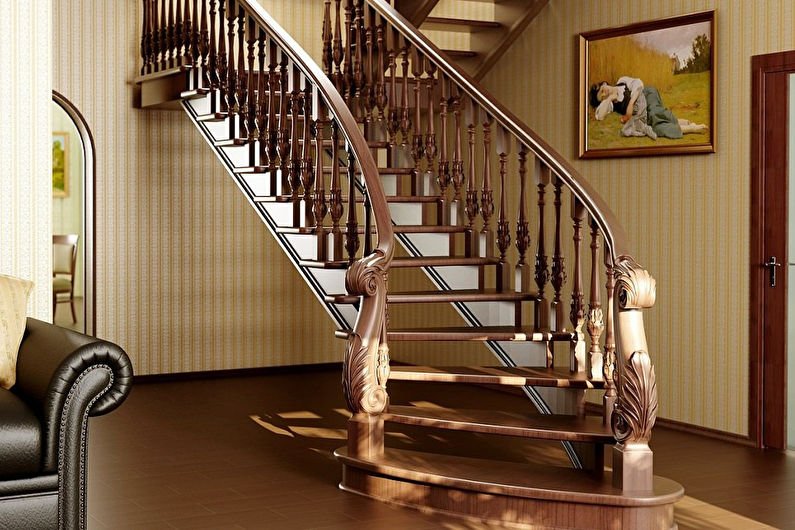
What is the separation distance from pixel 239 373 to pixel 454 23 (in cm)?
346

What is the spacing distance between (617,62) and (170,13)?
10.3ft

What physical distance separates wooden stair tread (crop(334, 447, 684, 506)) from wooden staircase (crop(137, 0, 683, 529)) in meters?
0.01

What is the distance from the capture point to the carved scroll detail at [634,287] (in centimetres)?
459

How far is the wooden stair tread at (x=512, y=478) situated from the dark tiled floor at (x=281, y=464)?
0.17m

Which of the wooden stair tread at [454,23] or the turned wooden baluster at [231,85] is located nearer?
the turned wooden baluster at [231,85]

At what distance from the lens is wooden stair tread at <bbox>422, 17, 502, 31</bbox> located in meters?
7.96

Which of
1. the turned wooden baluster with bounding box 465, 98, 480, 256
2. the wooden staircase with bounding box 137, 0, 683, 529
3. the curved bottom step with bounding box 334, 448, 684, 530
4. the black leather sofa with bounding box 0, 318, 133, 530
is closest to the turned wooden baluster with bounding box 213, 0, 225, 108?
the wooden staircase with bounding box 137, 0, 683, 529

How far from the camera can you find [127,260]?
8.70 m

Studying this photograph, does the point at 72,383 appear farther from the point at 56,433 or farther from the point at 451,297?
the point at 451,297

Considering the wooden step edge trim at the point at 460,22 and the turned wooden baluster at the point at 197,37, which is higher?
the wooden step edge trim at the point at 460,22

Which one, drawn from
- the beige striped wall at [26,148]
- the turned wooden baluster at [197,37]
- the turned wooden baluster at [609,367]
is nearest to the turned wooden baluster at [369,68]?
the turned wooden baluster at [197,37]

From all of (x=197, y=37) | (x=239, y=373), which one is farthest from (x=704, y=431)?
(x=197, y=37)

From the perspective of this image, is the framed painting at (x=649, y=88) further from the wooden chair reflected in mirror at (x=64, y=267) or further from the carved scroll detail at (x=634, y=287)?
the wooden chair reflected in mirror at (x=64, y=267)

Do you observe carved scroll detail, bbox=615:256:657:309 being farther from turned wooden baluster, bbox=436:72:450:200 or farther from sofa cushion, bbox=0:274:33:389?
sofa cushion, bbox=0:274:33:389
